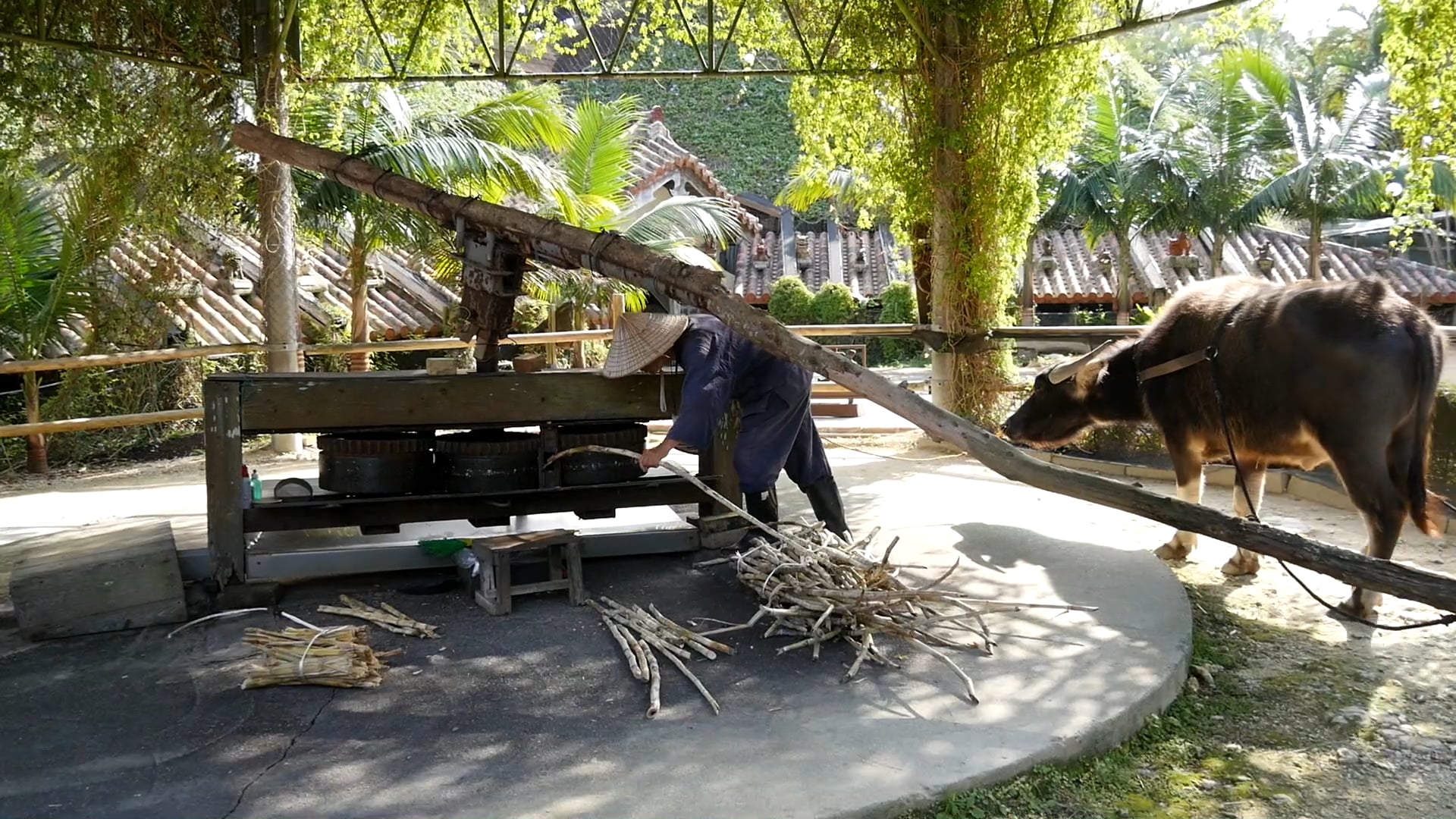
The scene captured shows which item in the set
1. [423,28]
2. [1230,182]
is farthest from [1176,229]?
[423,28]

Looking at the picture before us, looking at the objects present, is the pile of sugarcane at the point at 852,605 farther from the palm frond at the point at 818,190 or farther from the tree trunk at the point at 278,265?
the palm frond at the point at 818,190

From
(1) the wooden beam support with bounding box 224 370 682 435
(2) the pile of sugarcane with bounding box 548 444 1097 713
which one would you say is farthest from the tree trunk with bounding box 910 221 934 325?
(2) the pile of sugarcane with bounding box 548 444 1097 713

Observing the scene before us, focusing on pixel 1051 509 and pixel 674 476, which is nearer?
pixel 674 476

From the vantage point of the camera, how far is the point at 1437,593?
2777mm

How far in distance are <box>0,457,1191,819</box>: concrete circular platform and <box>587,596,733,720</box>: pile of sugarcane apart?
0.05 meters

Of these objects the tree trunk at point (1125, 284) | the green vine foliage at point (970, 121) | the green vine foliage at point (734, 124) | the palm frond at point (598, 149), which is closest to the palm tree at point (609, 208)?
the palm frond at point (598, 149)

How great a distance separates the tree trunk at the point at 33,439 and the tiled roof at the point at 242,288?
67 centimetres

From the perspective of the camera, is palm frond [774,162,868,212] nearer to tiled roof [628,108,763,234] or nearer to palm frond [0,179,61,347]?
tiled roof [628,108,763,234]

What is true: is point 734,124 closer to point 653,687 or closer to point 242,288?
point 242,288

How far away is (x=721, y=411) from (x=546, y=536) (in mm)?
943

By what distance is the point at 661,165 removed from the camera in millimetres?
20203

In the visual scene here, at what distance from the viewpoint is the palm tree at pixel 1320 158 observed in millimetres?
19422

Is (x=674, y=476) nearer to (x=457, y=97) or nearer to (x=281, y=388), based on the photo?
(x=281, y=388)

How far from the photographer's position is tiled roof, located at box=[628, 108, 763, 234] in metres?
19.7
